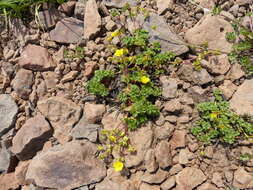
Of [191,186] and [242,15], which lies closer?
[191,186]

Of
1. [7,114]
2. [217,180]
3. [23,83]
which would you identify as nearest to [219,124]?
[217,180]

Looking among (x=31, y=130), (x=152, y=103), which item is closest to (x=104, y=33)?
(x=152, y=103)

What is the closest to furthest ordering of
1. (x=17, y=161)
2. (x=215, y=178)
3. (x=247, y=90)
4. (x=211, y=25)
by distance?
(x=215, y=178) < (x=247, y=90) < (x=211, y=25) < (x=17, y=161)

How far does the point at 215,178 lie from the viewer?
3199 mm

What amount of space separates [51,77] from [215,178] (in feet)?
9.53

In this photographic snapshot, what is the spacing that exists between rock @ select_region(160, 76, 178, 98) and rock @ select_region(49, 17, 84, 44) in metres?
1.61

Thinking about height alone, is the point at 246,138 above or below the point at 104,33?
below

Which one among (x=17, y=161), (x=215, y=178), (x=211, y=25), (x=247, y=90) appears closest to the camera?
(x=215, y=178)

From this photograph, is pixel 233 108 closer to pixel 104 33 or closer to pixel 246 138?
pixel 246 138

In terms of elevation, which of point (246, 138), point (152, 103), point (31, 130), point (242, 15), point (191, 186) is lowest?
point (191, 186)

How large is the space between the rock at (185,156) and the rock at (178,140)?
89 mm

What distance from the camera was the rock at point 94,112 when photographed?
3619 millimetres

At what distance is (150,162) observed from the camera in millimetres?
3285

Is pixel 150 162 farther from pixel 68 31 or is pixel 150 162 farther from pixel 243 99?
pixel 68 31
